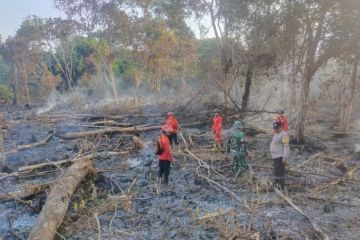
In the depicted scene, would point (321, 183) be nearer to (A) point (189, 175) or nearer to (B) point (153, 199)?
(A) point (189, 175)

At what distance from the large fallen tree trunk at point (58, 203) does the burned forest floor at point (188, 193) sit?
21cm

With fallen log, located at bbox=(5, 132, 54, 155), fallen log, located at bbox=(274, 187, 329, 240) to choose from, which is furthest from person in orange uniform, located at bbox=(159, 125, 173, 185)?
fallen log, located at bbox=(5, 132, 54, 155)

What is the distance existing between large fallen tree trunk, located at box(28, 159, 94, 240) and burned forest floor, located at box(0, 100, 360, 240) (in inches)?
8.4

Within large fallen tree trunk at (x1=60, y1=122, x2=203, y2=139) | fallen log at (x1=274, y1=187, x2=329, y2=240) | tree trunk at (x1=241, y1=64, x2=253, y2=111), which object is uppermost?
tree trunk at (x1=241, y1=64, x2=253, y2=111)

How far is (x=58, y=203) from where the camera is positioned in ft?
23.1

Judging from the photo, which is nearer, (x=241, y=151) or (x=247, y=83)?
(x=241, y=151)

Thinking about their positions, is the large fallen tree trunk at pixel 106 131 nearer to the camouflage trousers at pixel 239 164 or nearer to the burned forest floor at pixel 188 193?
the burned forest floor at pixel 188 193

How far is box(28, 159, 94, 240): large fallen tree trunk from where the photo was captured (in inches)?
245

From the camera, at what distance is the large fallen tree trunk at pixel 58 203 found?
622 cm

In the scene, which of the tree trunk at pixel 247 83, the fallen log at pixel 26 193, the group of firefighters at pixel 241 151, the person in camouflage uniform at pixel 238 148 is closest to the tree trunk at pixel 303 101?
the tree trunk at pixel 247 83

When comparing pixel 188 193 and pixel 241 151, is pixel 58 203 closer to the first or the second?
pixel 188 193

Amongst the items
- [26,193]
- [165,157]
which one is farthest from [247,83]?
[26,193]

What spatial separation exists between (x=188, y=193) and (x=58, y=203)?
284 centimetres

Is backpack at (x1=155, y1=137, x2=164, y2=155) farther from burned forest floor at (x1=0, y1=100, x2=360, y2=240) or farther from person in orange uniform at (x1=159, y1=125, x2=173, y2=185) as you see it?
burned forest floor at (x1=0, y1=100, x2=360, y2=240)
